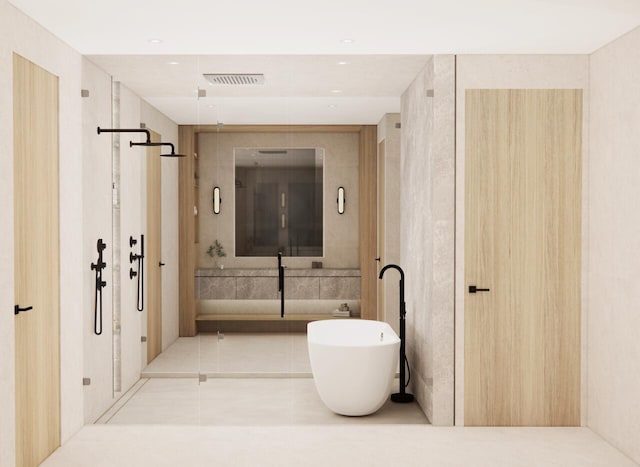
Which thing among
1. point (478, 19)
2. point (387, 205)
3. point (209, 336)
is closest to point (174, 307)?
point (209, 336)

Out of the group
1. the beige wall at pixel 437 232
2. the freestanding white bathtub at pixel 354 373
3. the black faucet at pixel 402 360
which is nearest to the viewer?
the beige wall at pixel 437 232

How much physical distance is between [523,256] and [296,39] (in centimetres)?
204

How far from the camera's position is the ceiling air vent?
181 inches

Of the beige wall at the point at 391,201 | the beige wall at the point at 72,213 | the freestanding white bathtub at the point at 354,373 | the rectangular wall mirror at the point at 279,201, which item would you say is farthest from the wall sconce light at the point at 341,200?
the beige wall at the point at 72,213

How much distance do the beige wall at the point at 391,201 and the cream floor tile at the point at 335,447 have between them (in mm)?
1370

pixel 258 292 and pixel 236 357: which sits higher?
pixel 258 292

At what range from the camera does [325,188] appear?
17.5 ft

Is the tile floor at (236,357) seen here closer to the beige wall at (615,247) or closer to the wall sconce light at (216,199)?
the wall sconce light at (216,199)

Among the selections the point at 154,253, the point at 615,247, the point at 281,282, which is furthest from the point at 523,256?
the point at 154,253

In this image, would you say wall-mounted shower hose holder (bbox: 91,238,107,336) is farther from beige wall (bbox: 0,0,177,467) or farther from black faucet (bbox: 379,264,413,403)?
black faucet (bbox: 379,264,413,403)

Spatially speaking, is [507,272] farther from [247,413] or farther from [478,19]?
[247,413]

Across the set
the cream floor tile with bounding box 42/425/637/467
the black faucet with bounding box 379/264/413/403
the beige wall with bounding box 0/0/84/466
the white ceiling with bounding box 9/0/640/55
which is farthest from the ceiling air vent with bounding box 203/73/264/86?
the cream floor tile with bounding box 42/425/637/467

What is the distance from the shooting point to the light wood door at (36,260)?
10.7 ft

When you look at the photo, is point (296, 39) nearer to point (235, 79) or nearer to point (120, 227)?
point (235, 79)
